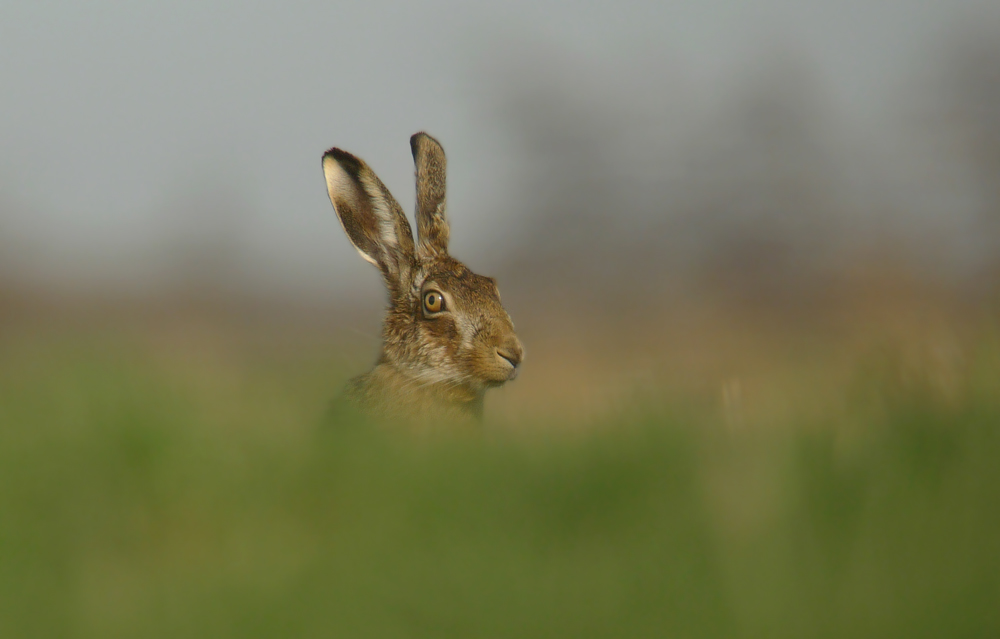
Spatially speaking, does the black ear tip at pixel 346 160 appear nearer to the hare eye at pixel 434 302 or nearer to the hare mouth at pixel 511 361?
the hare eye at pixel 434 302

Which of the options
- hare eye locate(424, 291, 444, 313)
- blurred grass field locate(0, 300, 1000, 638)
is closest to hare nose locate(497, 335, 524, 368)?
hare eye locate(424, 291, 444, 313)

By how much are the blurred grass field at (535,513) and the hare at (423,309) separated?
2929 mm

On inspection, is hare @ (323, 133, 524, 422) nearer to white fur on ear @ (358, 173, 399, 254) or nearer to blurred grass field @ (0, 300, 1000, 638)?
white fur on ear @ (358, 173, 399, 254)

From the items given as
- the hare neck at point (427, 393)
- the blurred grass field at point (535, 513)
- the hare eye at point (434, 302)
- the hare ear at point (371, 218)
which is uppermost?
the hare ear at point (371, 218)

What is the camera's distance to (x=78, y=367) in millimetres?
3803

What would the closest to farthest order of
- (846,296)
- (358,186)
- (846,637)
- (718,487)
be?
(846,637)
(718,487)
(358,186)
(846,296)

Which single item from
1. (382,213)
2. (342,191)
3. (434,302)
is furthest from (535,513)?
(342,191)

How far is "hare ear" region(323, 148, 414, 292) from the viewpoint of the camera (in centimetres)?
745

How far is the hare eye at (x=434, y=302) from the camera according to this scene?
6.98 meters

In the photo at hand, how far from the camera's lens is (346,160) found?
7391 millimetres

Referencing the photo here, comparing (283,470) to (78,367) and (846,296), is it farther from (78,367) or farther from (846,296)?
(846,296)

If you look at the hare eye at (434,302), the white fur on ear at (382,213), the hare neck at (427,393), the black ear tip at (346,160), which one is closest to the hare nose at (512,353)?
the hare neck at (427,393)

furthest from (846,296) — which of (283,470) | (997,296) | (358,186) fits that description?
(283,470)

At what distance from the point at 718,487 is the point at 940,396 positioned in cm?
97
